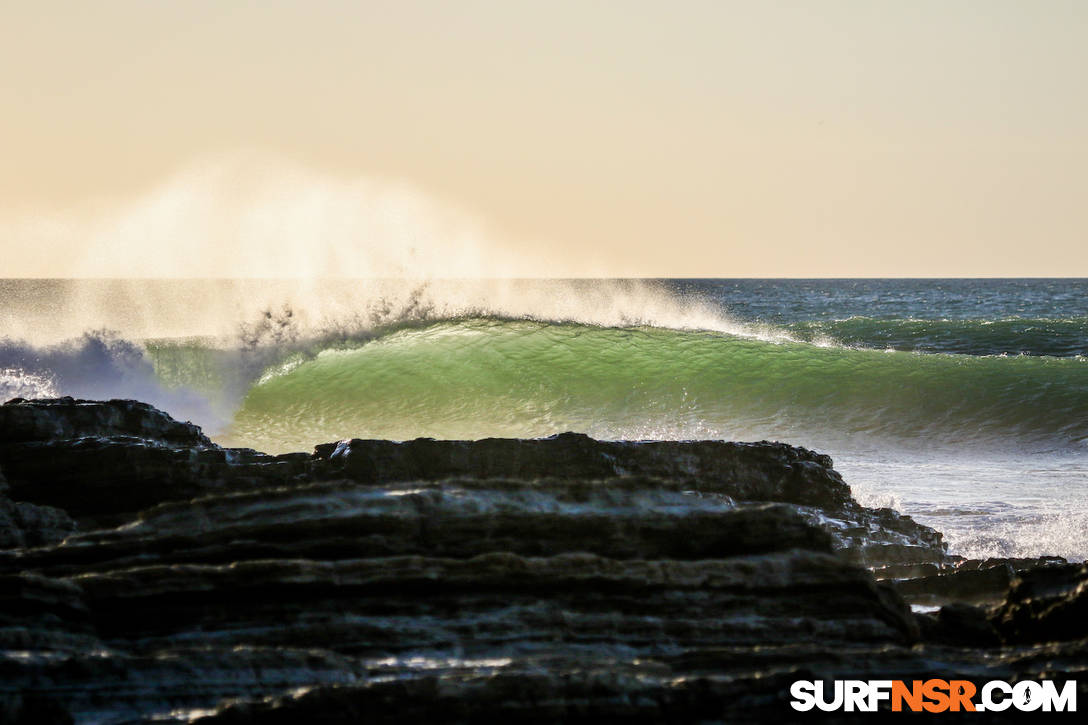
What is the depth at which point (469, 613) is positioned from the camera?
4461 mm

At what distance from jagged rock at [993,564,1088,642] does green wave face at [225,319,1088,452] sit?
11326 millimetres

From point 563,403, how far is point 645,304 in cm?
1683

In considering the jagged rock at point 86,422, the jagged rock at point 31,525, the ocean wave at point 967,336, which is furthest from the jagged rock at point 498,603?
the ocean wave at point 967,336

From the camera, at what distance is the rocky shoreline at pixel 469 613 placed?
3.90 meters

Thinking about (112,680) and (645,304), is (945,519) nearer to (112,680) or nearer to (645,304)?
(112,680)

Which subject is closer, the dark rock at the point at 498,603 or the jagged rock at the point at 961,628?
the dark rock at the point at 498,603

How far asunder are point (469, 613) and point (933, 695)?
1765mm

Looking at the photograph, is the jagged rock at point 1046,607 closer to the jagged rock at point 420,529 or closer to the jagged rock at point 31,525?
the jagged rock at point 420,529

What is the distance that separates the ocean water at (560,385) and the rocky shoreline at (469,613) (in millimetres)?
6190

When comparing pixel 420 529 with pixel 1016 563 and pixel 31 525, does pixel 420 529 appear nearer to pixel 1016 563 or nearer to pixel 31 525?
pixel 31 525

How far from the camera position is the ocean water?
15258mm

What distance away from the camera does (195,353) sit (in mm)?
22062

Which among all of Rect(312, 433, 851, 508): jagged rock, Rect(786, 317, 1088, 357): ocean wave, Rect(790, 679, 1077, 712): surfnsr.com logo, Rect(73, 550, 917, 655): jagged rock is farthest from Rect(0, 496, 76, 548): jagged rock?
Rect(786, 317, 1088, 357): ocean wave

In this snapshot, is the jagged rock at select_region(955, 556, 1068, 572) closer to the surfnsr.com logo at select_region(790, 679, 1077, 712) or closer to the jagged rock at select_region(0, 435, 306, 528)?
the surfnsr.com logo at select_region(790, 679, 1077, 712)
